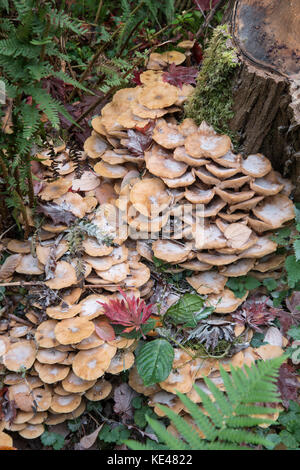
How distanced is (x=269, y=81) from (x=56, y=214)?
92.2 inches

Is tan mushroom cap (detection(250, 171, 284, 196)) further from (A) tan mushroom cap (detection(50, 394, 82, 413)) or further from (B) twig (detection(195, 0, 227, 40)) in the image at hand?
(A) tan mushroom cap (detection(50, 394, 82, 413))

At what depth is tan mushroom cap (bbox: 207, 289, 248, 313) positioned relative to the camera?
383 cm

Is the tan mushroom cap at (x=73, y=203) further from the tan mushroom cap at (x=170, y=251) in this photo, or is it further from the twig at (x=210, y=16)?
the twig at (x=210, y=16)

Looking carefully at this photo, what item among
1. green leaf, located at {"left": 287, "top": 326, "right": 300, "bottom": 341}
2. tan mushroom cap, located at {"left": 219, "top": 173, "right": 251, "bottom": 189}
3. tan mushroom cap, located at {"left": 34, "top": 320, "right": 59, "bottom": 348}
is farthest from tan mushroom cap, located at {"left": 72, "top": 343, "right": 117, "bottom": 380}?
tan mushroom cap, located at {"left": 219, "top": 173, "right": 251, "bottom": 189}

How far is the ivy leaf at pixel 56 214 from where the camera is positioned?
13.0 feet

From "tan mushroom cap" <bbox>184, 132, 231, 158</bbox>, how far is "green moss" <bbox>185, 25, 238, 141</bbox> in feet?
0.56

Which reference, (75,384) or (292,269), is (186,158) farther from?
(75,384)

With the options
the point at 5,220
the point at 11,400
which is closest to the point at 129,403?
the point at 11,400

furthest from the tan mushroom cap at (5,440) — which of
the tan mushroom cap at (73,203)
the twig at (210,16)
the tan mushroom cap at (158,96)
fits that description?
the twig at (210,16)

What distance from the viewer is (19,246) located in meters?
3.97

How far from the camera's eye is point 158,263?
13.1 feet

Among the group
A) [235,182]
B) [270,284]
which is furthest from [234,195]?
[270,284]

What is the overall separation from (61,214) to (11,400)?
1.73m
